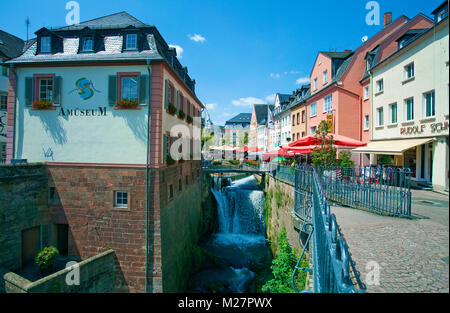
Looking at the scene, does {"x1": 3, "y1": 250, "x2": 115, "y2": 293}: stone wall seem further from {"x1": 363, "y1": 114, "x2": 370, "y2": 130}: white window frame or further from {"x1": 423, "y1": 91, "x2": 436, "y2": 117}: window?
{"x1": 363, "y1": 114, "x2": 370, "y2": 130}: white window frame

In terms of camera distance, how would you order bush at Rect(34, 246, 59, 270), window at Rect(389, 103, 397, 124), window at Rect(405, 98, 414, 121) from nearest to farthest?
window at Rect(405, 98, 414, 121), window at Rect(389, 103, 397, 124), bush at Rect(34, 246, 59, 270)

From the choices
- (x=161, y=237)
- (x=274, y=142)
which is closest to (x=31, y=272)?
(x=161, y=237)

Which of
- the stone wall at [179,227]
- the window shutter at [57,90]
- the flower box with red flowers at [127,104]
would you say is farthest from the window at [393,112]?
the window shutter at [57,90]

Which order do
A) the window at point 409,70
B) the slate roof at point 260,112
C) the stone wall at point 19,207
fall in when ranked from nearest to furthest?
the window at point 409,70, the stone wall at point 19,207, the slate roof at point 260,112

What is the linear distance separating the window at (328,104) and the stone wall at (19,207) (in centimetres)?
2141

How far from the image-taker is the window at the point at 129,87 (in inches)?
440

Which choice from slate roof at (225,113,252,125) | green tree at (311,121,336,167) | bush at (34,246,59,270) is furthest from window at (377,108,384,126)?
slate roof at (225,113,252,125)

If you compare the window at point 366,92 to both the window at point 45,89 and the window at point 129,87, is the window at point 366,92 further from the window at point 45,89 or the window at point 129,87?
the window at point 45,89

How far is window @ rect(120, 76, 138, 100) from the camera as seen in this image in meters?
11.2

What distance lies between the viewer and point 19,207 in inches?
422

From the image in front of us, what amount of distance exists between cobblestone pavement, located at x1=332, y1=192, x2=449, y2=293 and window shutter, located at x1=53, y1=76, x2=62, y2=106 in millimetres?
12791

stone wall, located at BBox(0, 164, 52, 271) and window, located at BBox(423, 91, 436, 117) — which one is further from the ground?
window, located at BBox(423, 91, 436, 117)

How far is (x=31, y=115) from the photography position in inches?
464

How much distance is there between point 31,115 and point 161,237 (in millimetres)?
8778
